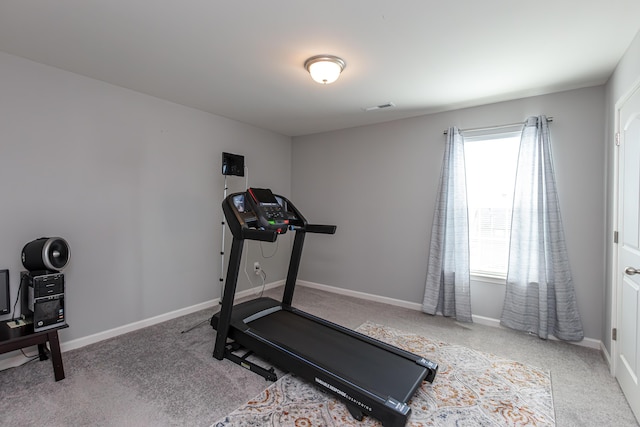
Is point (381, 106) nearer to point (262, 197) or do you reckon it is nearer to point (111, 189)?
point (262, 197)

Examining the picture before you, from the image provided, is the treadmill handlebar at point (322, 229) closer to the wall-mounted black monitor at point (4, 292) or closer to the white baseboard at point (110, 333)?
the white baseboard at point (110, 333)

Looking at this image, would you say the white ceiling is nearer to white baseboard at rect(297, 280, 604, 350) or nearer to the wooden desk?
the wooden desk

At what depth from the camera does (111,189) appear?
2920 millimetres

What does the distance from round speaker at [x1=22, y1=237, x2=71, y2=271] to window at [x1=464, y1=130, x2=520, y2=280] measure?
152 inches

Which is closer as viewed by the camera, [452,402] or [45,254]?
[452,402]

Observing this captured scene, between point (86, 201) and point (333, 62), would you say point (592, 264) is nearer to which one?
point (333, 62)

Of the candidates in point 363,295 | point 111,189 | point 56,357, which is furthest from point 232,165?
point 363,295

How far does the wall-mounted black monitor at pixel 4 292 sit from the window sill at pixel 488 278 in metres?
4.23

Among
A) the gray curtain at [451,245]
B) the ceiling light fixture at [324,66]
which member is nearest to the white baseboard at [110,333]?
the gray curtain at [451,245]

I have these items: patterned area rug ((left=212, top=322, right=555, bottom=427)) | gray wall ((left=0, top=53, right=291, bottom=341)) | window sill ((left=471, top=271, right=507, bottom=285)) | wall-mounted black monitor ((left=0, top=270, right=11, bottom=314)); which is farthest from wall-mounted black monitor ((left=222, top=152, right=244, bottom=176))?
window sill ((left=471, top=271, right=507, bottom=285))

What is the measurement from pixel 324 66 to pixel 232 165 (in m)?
1.80

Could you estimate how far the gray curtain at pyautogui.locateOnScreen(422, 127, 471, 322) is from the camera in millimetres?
3375

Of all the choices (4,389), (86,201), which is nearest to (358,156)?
(86,201)

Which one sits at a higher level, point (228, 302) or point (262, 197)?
point (262, 197)
